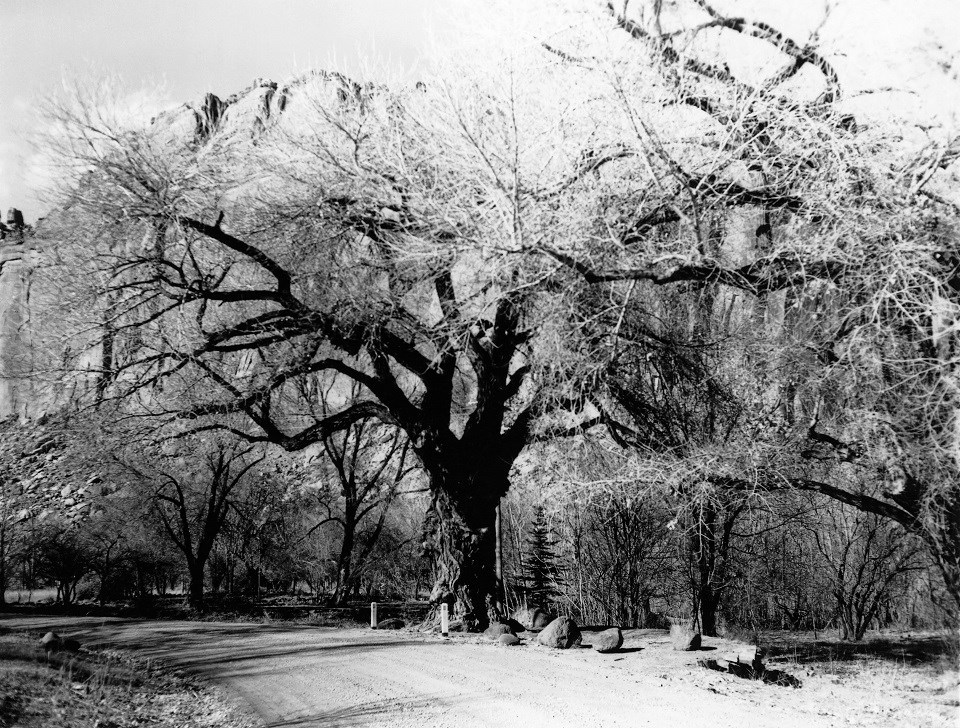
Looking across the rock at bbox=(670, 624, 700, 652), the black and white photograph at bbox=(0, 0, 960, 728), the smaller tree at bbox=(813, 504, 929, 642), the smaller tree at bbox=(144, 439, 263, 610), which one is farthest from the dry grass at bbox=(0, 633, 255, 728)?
the smaller tree at bbox=(813, 504, 929, 642)

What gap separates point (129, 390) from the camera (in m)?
13.7

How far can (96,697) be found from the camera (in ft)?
27.6

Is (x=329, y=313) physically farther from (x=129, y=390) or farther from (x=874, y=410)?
(x=874, y=410)

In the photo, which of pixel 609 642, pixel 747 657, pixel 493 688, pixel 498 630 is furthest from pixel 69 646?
pixel 747 657

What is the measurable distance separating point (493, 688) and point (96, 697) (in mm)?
4380

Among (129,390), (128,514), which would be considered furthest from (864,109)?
(128,514)

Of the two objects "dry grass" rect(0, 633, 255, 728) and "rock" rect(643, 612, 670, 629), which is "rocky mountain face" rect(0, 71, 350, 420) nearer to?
"dry grass" rect(0, 633, 255, 728)

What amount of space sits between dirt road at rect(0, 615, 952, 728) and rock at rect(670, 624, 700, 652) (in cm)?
21

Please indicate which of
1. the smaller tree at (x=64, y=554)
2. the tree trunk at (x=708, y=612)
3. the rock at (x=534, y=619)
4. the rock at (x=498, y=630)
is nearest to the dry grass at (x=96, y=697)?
the rock at (x=498, y=630)

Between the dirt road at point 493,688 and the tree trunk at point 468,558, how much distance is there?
4.55 feet

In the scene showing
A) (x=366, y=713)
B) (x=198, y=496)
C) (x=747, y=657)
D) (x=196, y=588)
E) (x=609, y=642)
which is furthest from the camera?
(x=198, y=496)

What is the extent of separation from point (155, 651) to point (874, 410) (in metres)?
11.7

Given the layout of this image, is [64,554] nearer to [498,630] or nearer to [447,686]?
[498,630]

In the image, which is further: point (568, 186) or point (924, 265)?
point (568, 186)
